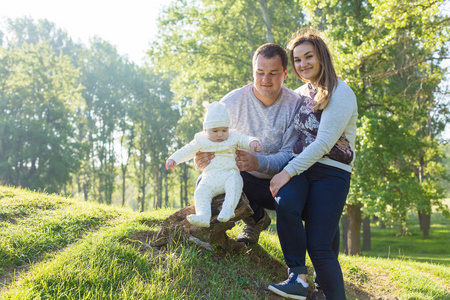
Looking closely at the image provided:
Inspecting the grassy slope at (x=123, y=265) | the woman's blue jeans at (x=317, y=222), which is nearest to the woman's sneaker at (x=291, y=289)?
the woman's blue jeans at (x=317, y=222)

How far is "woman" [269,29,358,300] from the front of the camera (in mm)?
3447

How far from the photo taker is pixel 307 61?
3.74 m

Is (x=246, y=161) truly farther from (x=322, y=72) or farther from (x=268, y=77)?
(x=322, y=72)

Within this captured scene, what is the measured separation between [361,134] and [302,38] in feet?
25.2

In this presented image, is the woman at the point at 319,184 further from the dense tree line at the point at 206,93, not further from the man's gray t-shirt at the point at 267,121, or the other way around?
the dense tree line at the point at 206,93

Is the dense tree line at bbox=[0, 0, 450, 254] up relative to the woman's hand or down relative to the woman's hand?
up

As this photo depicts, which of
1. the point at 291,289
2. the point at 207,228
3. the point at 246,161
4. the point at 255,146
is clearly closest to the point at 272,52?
the point at 255,146

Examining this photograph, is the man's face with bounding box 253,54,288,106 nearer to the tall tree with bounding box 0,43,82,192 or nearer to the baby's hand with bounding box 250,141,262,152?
the baby's hand with bounding box 250,141,262,152

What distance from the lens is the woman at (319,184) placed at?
345cm

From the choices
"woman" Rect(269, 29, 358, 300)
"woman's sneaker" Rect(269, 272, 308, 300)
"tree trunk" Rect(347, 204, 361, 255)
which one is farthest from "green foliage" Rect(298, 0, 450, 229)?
"woman's sneaker" Rect(269, 272, 308, 300)

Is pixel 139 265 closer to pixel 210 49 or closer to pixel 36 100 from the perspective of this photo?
pixel 210 49

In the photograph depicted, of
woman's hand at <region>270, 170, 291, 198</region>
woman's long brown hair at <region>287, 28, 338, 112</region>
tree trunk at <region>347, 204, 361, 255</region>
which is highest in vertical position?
woman's long brown hair at <region>287, 28, 338, 112</region>

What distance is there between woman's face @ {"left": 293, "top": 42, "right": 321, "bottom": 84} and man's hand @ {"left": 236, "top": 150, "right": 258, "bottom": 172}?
103 centimetres

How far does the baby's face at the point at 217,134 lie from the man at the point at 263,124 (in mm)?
192
